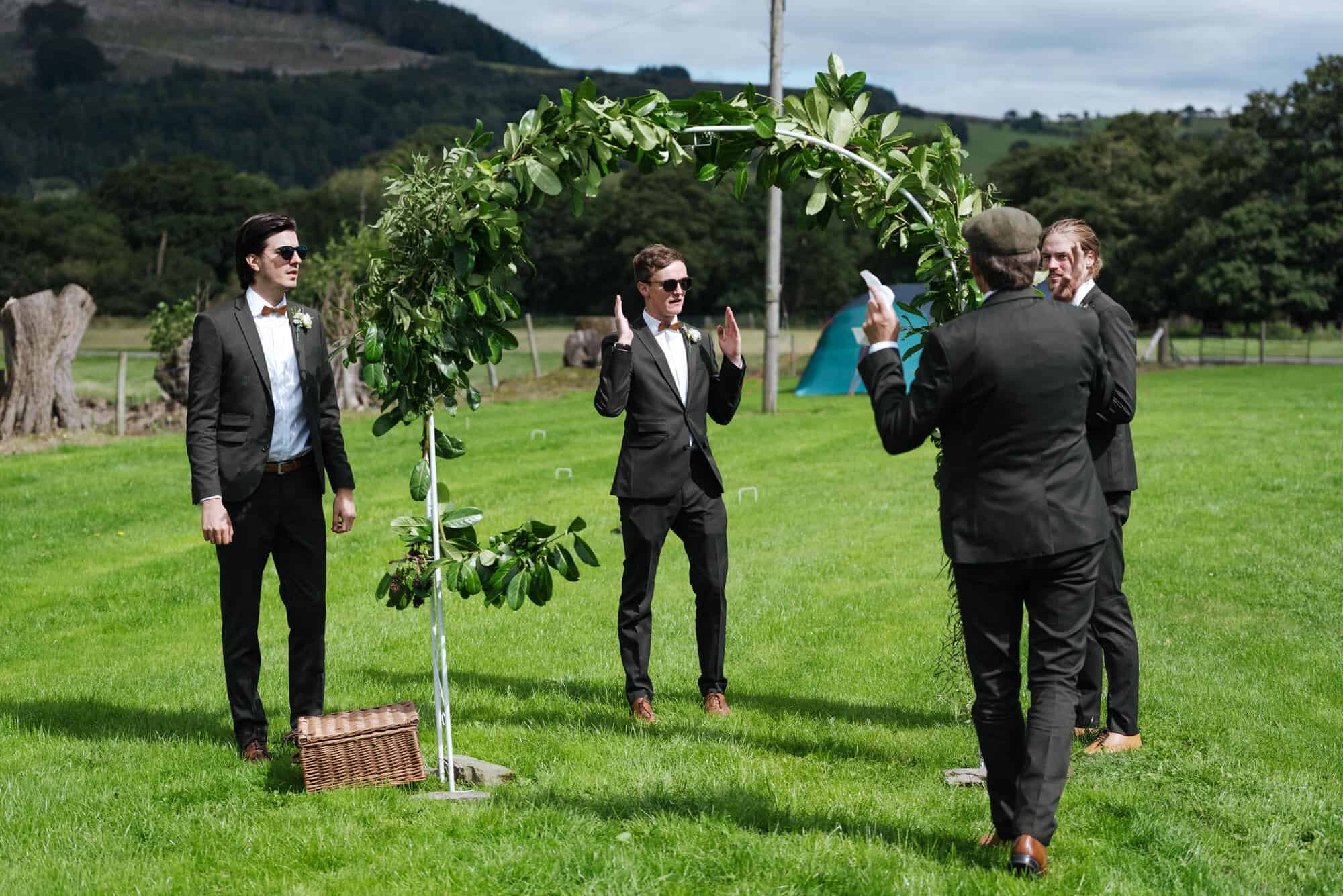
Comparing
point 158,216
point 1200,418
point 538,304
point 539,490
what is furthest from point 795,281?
point 539,490

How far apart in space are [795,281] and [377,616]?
76.0m

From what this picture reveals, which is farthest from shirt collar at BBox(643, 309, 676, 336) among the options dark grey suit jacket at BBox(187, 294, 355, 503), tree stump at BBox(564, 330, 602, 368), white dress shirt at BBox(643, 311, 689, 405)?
tree stump at BBox(564, 330, 602, 368)

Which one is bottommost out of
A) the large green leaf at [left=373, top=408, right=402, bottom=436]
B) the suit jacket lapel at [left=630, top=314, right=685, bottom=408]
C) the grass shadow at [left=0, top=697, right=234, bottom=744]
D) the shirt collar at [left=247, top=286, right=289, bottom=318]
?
the grass shadow at [left=0, top=697, right=234, bottom=744]

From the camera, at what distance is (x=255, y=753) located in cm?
573

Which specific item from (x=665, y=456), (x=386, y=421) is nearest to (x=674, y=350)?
(x=665, y=456)

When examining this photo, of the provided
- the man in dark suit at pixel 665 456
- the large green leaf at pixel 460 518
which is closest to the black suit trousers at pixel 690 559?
the man in dark suit at pixel 665 456

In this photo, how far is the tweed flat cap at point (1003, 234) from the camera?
4059 millimetres

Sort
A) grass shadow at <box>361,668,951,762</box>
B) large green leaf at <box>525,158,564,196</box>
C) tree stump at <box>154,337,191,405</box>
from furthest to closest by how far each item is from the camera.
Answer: tree stump at <box>154,337,191,405</box>, grass shadow at <box>361,668,951,762</box>, large green leaf at <box>525,158,564,196</box>

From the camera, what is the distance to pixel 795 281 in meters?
83.2

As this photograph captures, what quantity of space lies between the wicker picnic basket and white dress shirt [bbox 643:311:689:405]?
206 cm

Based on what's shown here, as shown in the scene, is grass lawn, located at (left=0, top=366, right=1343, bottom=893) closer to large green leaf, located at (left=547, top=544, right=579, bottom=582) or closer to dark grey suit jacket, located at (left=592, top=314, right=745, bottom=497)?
large green leaf, located at (left=547, top=544, right=579, bottom=582)

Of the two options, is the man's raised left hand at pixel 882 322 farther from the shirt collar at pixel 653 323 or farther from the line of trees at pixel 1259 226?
the line of trees at pixel 1259 226

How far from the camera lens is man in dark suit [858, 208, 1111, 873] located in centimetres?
401

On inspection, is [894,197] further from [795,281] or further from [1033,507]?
[795,281]
